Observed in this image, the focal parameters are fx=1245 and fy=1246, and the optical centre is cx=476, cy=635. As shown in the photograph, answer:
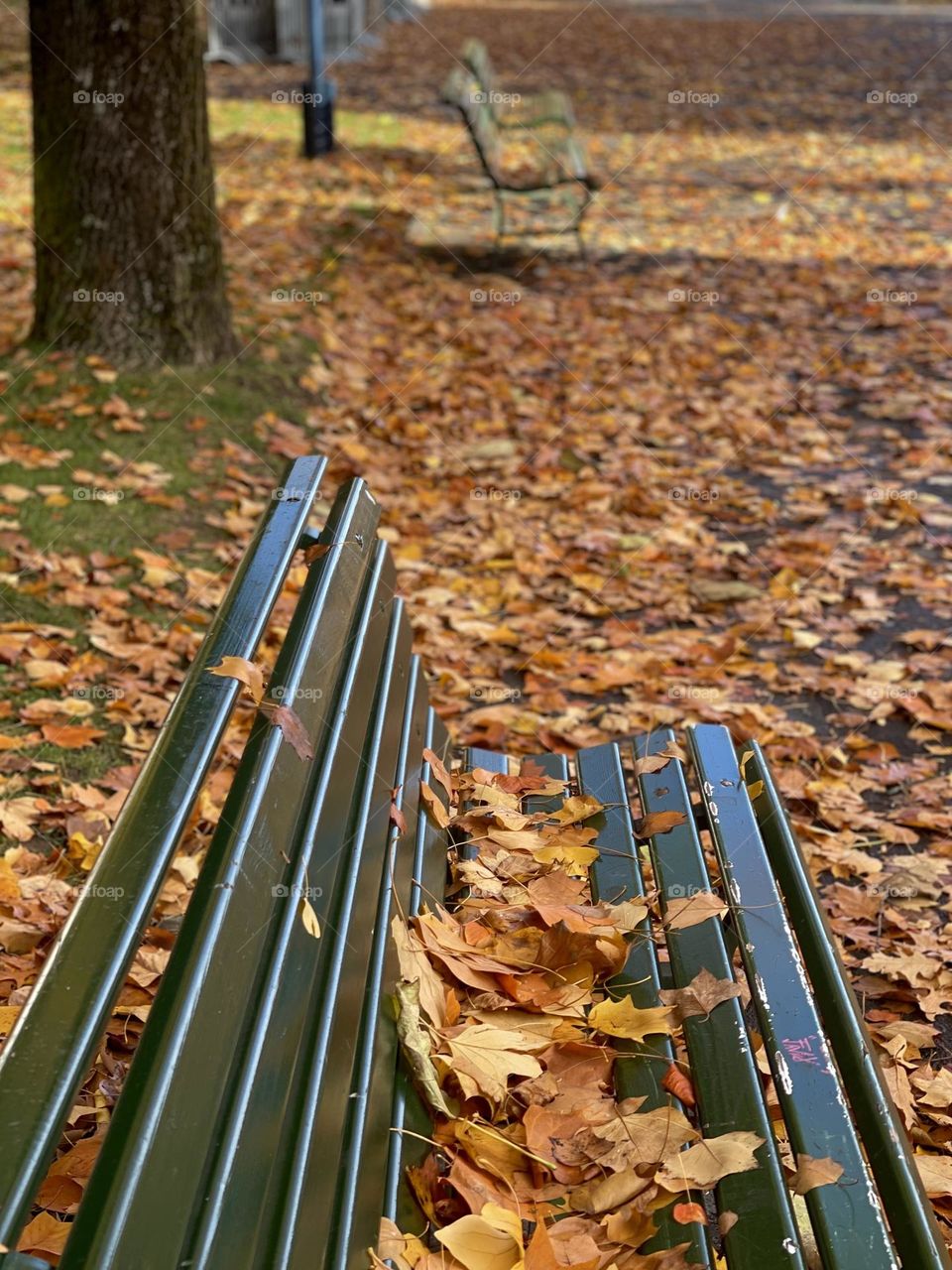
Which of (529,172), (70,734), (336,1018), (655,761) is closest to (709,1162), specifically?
(336,1018)

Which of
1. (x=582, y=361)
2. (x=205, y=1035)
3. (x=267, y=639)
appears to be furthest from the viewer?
(x=582, y=361)

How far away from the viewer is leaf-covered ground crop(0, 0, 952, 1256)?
311 cm

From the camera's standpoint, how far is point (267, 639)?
4113 millimetres

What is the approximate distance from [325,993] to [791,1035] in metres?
0.63

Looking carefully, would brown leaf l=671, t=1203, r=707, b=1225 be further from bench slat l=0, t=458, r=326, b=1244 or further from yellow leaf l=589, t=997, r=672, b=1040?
bench slat l=0, t=458, r=326, b=1244

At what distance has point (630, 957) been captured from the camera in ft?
6.07

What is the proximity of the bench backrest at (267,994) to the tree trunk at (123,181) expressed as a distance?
3.56m

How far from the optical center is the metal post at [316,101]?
9383 millimetres

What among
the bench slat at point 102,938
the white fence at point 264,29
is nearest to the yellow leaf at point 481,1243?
the bench slat at point 102,938

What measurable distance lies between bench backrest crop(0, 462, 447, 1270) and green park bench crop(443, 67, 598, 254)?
21.2 ft

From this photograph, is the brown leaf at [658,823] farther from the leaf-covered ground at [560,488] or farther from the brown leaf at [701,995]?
the leaf-covered ground at [560,488]

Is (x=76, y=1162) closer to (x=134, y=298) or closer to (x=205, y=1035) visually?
(x=205, y=1035)

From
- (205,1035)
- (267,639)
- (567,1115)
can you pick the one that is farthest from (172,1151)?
(267,639)

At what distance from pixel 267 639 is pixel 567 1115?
2.69 meters
